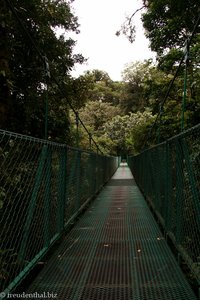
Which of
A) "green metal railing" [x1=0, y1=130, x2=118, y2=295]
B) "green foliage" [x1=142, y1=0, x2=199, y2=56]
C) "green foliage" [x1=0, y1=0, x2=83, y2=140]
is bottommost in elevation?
"green metal railing" [x1=0, y1=130, x2=118, y2=295]

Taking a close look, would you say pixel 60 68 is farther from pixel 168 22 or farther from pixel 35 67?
pixel 168 22

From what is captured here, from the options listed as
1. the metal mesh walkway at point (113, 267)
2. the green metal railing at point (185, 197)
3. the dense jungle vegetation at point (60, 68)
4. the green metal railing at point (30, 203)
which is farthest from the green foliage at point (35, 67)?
the green metal railing at point (185, 197)

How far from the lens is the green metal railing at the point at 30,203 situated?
208 cm

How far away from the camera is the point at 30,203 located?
2.26 meters

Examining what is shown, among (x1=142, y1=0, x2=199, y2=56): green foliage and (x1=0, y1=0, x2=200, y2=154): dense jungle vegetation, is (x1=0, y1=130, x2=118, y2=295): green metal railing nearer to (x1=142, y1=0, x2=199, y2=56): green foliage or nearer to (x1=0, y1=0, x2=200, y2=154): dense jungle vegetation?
(x1=0, y1=0, x2=200, y2=154): dense jungle vegetation

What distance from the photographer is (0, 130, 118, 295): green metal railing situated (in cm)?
208

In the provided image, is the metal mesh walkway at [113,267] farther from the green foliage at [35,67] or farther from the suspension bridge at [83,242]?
the green foliage at [35,67]

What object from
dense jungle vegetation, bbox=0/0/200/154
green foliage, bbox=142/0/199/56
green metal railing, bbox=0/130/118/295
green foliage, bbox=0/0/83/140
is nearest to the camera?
green metal railing, bbox=0/130/118/295

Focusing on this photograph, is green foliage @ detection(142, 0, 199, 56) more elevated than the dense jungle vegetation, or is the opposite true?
green foliage @ detection(142, 0, 199, 56)

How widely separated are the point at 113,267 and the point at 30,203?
79 centimetres

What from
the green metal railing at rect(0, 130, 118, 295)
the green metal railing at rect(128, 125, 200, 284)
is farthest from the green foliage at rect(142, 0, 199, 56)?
the green metal railing at rect(128, 125, 200, 284)

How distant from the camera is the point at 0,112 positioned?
394cm

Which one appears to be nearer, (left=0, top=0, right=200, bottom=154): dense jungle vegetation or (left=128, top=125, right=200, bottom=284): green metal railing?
(left=128, top=125, right=200, bottom=284): green metal railing

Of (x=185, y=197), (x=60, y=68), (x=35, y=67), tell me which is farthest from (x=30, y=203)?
(x=60, y=68)
